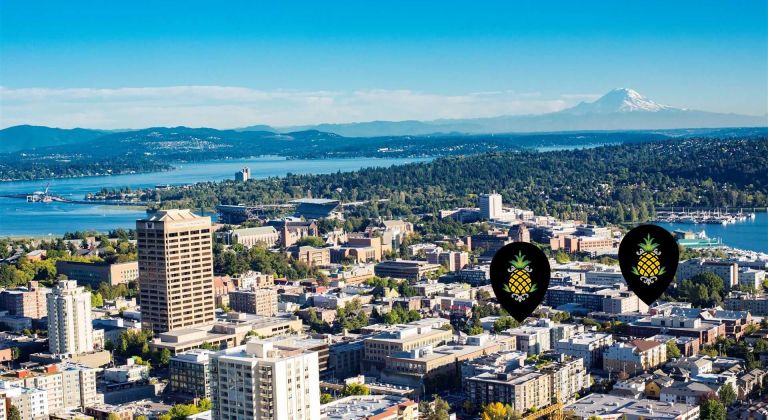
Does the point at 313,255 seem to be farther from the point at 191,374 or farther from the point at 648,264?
the point at 648,264

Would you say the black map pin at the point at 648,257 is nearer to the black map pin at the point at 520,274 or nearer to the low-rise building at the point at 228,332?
the black map pin at the point at 520,274

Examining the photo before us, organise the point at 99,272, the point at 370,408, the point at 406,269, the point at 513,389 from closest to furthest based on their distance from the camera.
A: the point at 370,408 < the point at 513,389 < the point at 99,272 < the point at 406,269

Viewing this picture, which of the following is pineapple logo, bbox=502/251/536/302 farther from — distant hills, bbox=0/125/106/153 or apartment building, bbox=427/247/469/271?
distant hills, bbox=0/125/106/153

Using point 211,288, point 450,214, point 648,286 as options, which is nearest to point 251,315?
point 211,288

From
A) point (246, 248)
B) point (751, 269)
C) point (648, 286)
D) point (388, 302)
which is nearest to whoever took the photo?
point (648, 286)

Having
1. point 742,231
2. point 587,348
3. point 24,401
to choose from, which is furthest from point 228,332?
point 742,231

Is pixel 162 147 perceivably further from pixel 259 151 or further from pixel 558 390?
pixel 558 390

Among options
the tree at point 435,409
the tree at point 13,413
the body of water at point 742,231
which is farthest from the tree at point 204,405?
the body of water at point 742,231
